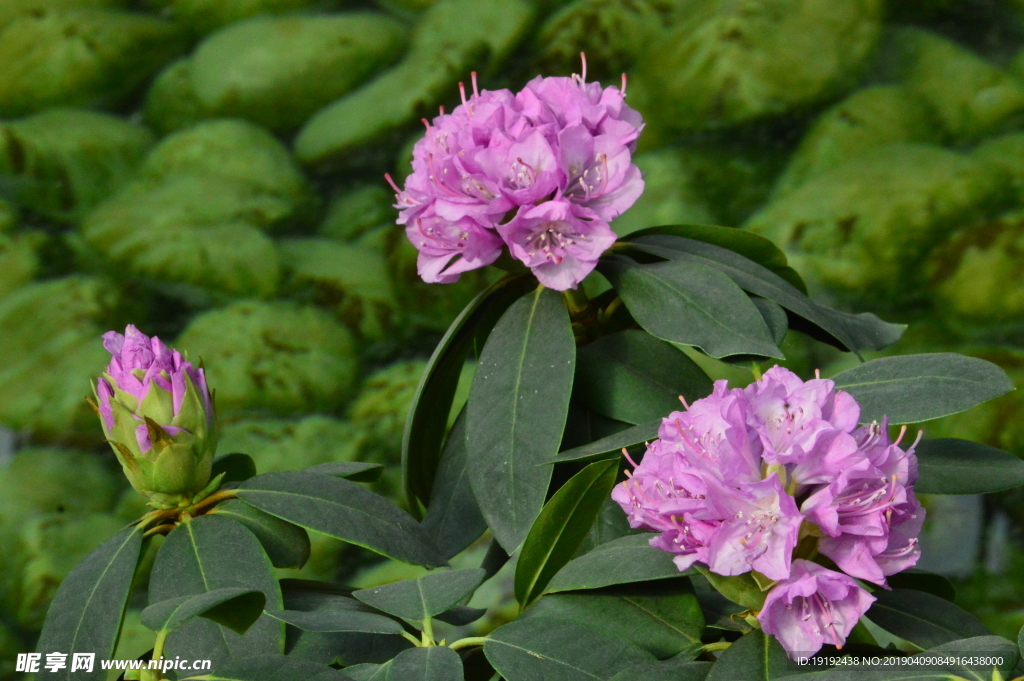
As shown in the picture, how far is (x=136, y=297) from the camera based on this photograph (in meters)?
1.84

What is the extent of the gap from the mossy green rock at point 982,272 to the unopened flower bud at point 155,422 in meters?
1.44

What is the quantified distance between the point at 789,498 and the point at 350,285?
1.41m

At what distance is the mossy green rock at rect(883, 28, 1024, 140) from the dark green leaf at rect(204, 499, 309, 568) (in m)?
1.69

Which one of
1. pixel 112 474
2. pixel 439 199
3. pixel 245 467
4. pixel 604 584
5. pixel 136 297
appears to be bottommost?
pixel 112 474

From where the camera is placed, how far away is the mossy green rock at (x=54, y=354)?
5.56ft

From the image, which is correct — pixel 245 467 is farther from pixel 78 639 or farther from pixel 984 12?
pixel 984 12

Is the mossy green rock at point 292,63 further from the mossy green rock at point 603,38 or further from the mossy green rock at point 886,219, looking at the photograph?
the mossy green rock at point 886,219

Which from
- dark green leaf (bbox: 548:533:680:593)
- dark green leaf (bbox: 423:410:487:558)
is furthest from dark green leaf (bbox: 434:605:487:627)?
dark green leaf (bbox: 548:533:680:593)

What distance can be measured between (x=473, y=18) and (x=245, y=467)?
1471 millimetres

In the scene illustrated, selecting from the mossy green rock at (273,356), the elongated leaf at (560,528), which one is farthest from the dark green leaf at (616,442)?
the mossy green rock at (273,356)

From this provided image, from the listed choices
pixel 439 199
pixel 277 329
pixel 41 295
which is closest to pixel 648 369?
pixel 439 199

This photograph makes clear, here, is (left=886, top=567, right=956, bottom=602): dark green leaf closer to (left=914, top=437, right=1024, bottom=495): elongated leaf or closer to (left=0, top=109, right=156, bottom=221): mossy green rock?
(left=914, top=437, right=1024, bottom=495): elongated leaf

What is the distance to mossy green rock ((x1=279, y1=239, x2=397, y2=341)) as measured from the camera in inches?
70.4

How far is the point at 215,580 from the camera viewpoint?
0.58 metres
